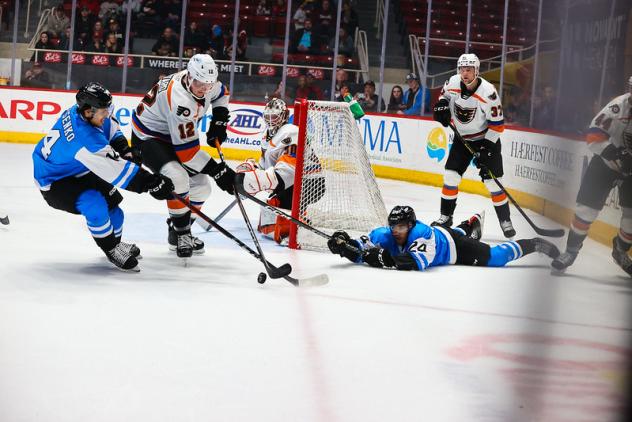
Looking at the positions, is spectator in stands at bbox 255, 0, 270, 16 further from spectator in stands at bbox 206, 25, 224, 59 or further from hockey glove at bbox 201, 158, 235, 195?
hockey glove at bbox 201, 158, 235, 195

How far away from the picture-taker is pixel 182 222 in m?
4.17

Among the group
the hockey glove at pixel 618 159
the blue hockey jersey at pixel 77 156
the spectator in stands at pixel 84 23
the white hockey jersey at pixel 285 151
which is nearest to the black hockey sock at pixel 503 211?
the white hockey jersey at pixel 285 151

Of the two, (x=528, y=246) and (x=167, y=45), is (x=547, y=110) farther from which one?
(x=167, y=45)

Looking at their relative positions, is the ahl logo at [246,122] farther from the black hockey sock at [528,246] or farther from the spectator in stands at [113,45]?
the black hockey sock at [528,246]

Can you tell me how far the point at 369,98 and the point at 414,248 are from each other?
18.1ft

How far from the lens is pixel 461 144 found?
5402 mm

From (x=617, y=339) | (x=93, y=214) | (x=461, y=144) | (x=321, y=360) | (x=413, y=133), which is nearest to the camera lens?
(x=617, y=339)

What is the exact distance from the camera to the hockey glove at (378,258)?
3.99 metres

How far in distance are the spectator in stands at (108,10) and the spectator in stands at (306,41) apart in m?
2.20

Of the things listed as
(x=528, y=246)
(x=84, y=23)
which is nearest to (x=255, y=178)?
(x=528, y=246)

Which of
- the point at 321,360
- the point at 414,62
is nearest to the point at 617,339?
the point at 321,360

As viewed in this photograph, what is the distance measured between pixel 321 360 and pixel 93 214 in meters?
1.52

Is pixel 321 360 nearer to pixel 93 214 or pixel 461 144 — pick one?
pixel 93 214

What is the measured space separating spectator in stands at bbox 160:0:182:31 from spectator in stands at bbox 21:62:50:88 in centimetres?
156
